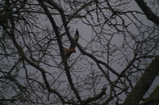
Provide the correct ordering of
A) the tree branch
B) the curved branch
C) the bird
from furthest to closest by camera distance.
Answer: the bird < the curved branch < the tree branch

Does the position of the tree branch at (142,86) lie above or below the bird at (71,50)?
below

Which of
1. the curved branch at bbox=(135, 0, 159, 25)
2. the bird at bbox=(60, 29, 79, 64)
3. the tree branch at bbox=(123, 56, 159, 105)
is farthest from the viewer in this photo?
the bird at bbox=(60, 29, 79, 64)

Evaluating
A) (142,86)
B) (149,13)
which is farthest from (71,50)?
(142,86)

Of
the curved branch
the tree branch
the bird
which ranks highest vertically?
the bird

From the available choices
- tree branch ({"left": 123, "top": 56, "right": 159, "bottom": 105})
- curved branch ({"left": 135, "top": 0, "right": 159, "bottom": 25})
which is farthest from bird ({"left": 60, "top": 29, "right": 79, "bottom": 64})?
tree branch ({"left": 123, "top": 56, "right": 159, "bottom": 105})

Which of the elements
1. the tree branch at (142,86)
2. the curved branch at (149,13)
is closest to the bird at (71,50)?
the curved branch at (149,13)

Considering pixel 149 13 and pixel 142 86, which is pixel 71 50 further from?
pixel 142 86

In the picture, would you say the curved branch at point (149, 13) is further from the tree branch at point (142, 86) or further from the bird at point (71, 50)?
the bird at point (71, 50)

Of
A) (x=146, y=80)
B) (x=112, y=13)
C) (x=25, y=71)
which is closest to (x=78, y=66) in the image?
(x=25, y=71)

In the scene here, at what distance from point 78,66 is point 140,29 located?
1808mm

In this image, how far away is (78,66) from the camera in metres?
4.07

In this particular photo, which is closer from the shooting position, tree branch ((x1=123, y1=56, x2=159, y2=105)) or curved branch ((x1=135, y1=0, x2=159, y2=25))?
tree branch ((x1=123, y1=56, x2=159, y2=105))

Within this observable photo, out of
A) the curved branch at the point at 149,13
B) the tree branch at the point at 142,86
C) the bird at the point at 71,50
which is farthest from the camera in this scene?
the bird at the point at 71,50

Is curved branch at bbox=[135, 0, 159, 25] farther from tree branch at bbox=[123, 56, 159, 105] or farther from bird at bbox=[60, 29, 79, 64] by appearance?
bird at bbox=[60, 29, 79, 64]
